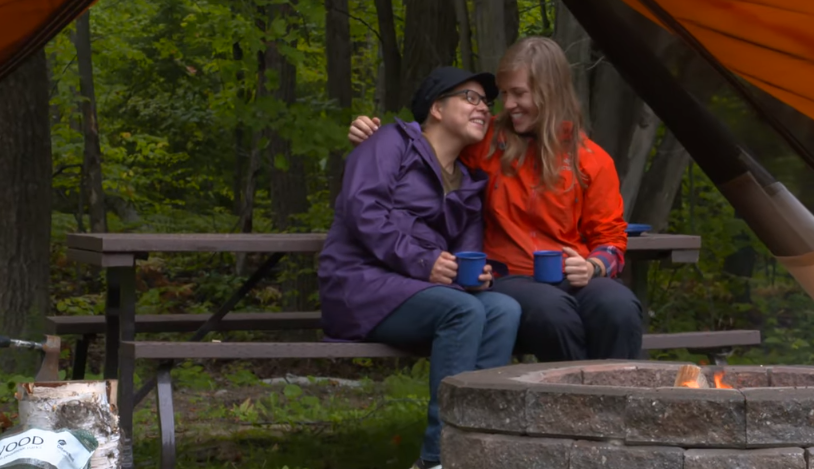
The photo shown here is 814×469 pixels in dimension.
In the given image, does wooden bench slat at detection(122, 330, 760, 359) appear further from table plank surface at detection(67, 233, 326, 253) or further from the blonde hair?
the blonde hair

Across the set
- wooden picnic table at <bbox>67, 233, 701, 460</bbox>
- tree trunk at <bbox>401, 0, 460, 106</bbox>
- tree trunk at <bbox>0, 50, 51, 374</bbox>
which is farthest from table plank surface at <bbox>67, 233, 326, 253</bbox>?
tree trunk at <bbox>401, 0, 460, 106</bbox>

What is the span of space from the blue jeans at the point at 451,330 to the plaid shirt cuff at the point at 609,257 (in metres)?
0.42

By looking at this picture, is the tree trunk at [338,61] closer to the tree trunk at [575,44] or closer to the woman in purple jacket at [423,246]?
the tree trunk at [575,44]

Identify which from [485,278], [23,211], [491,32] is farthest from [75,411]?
[23,211]

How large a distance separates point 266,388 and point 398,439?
6.85 ft

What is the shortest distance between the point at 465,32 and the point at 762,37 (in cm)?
265

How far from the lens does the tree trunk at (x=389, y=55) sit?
806 cm

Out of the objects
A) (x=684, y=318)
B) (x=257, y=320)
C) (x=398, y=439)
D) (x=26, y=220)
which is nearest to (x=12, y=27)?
(x=257, y=320)

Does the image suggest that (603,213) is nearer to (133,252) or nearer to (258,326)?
(258,326)

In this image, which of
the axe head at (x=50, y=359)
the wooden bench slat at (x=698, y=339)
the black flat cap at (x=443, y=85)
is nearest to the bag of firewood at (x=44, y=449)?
the axe head at (x=50, y=359)

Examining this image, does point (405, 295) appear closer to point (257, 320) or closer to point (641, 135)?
point (257, 320)

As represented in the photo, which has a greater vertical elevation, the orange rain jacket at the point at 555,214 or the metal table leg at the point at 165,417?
the orange rain jacket at the point at 555,214

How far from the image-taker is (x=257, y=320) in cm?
516

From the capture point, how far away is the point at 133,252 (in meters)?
4.34
